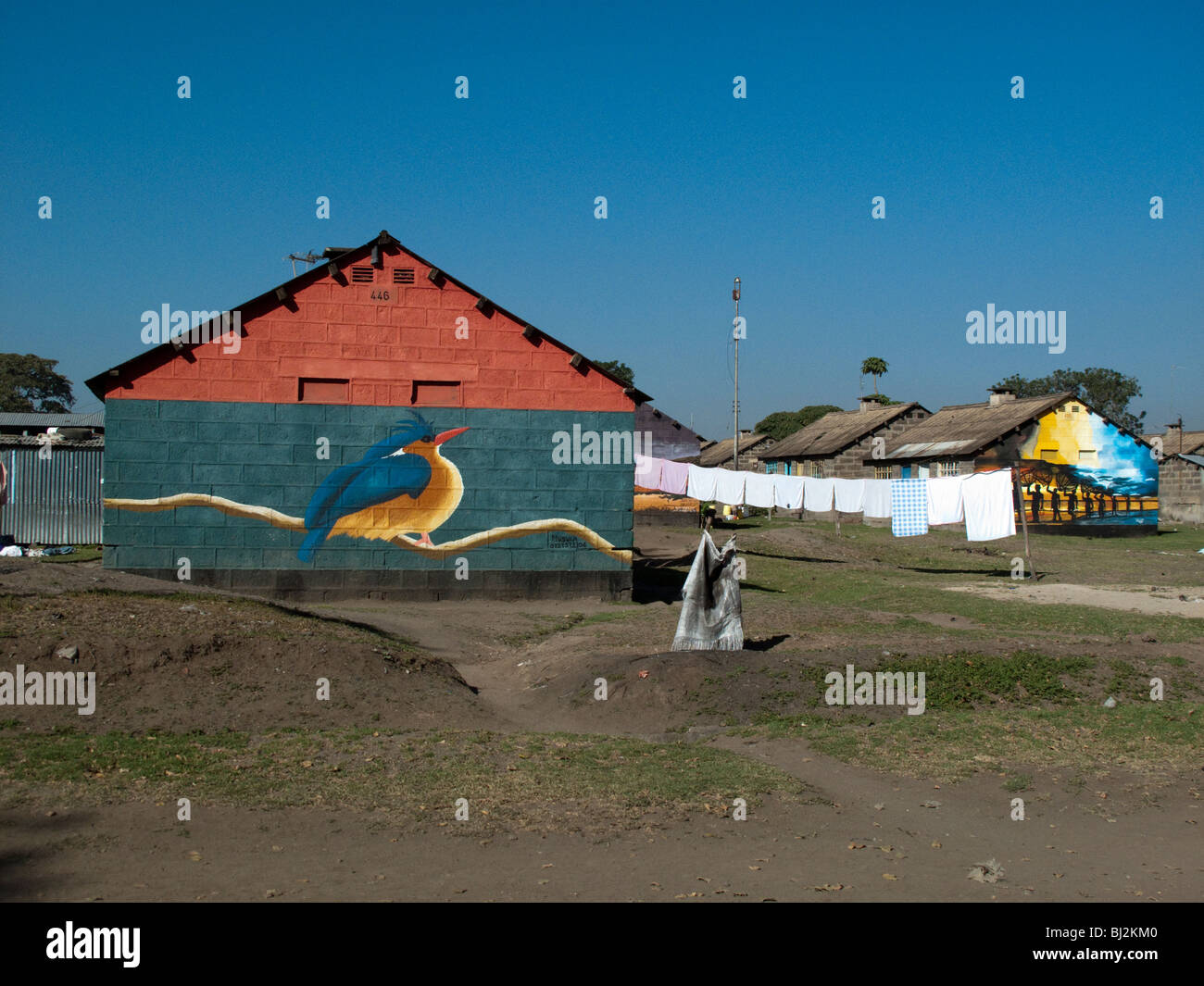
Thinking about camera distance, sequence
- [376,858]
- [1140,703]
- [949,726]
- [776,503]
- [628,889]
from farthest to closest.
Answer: [776,503], [1140,703], [949,726], [376,858], [628,889]

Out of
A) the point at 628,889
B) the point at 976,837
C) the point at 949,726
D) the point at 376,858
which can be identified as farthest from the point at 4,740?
the point at 949,726

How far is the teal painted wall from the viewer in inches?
744

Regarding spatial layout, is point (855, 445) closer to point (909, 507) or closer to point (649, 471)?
point (649, 471)

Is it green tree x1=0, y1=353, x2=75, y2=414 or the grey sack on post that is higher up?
green tree x1=0, y1=353, x2=75, y2=414

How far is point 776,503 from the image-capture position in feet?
99.6

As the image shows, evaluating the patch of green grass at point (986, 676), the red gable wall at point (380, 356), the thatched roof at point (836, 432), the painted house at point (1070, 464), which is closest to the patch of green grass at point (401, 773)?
the patch of green grass at point (986, 676)

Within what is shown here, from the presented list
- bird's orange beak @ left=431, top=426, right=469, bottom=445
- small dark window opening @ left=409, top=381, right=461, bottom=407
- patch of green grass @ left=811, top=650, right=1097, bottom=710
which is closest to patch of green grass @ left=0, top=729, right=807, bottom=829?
patch of green grass @ left=811, top=650, right=1097, bottom=710

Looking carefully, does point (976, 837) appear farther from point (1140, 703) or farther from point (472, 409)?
point (472, 409)

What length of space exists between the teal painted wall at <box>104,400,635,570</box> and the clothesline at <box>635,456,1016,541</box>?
34.8 feet

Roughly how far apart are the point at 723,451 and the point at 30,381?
52.4 m

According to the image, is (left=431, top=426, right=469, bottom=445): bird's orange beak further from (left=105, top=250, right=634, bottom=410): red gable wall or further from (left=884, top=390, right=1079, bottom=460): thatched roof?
(left=884, top=390, right=1079, bottom=460): thatched roof

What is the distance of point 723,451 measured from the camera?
238 ft

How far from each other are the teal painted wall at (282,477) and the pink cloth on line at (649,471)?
12.3m
